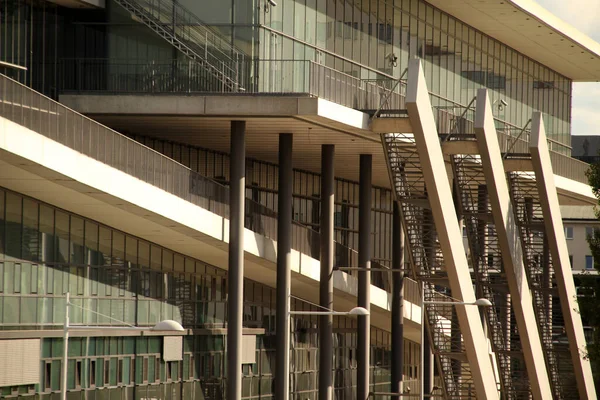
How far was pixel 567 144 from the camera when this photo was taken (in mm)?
69500

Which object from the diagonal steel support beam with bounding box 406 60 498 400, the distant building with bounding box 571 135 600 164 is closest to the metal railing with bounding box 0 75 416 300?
the diagonal steel support beam with bounding box 406 60 498 400

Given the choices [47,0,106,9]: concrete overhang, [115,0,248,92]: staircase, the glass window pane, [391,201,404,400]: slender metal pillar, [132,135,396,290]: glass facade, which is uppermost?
[47,0,106,9]: concrete overhang

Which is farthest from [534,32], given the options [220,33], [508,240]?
[220,33]

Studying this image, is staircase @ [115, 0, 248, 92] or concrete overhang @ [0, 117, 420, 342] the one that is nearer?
concrete overhang @ [0, 117, 420, 342]

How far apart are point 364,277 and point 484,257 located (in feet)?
22.7

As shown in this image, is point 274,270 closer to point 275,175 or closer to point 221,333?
point 221,333

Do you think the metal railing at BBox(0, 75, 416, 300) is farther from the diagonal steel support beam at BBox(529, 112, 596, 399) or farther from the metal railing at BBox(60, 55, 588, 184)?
the diagonal steel support beam at BBox(529, 112, 596, 399)

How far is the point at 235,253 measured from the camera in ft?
140

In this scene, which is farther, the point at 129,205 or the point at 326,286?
the point at 326,286

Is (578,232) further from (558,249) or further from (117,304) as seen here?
(117,304)

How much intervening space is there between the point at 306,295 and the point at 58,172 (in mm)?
20329

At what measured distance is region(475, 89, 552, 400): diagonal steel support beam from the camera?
48312 mm

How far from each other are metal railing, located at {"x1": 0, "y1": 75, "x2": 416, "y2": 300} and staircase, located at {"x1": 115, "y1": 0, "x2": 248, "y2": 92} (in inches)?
118

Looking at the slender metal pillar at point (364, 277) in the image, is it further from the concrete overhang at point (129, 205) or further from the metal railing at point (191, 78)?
the metal railing at point (191, 78)
